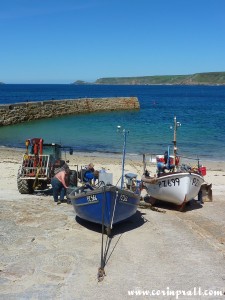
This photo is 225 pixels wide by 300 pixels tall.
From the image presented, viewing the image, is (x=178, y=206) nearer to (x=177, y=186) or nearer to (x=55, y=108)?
(x=177, y=186)

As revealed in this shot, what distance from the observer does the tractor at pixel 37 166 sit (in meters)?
15.8

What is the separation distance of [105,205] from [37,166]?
5.64 meters

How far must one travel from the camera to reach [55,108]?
6181 cm

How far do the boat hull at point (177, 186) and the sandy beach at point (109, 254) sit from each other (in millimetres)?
498

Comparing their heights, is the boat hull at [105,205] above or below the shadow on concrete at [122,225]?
above

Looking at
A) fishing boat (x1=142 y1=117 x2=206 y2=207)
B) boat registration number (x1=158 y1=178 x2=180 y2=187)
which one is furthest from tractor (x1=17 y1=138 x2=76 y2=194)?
boat registration number (x1=158 y1=178 x2=180 y2=187)

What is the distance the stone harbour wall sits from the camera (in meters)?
50.5

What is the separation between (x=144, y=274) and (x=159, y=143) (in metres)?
25.1

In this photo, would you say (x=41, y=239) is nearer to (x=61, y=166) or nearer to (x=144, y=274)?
(x=144, y=274)

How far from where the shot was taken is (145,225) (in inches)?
486

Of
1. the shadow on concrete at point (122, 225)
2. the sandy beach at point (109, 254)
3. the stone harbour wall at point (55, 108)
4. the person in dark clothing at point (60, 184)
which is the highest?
the person in dark clothing at point (60, 184)

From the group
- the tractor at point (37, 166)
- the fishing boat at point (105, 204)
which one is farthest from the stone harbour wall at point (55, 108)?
the fishing boat at point (105, 204)

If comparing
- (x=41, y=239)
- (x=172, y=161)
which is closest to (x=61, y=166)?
(x=172, y=161)

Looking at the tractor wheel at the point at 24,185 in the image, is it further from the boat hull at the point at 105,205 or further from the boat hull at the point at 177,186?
the boat hull at the point at 105,205
